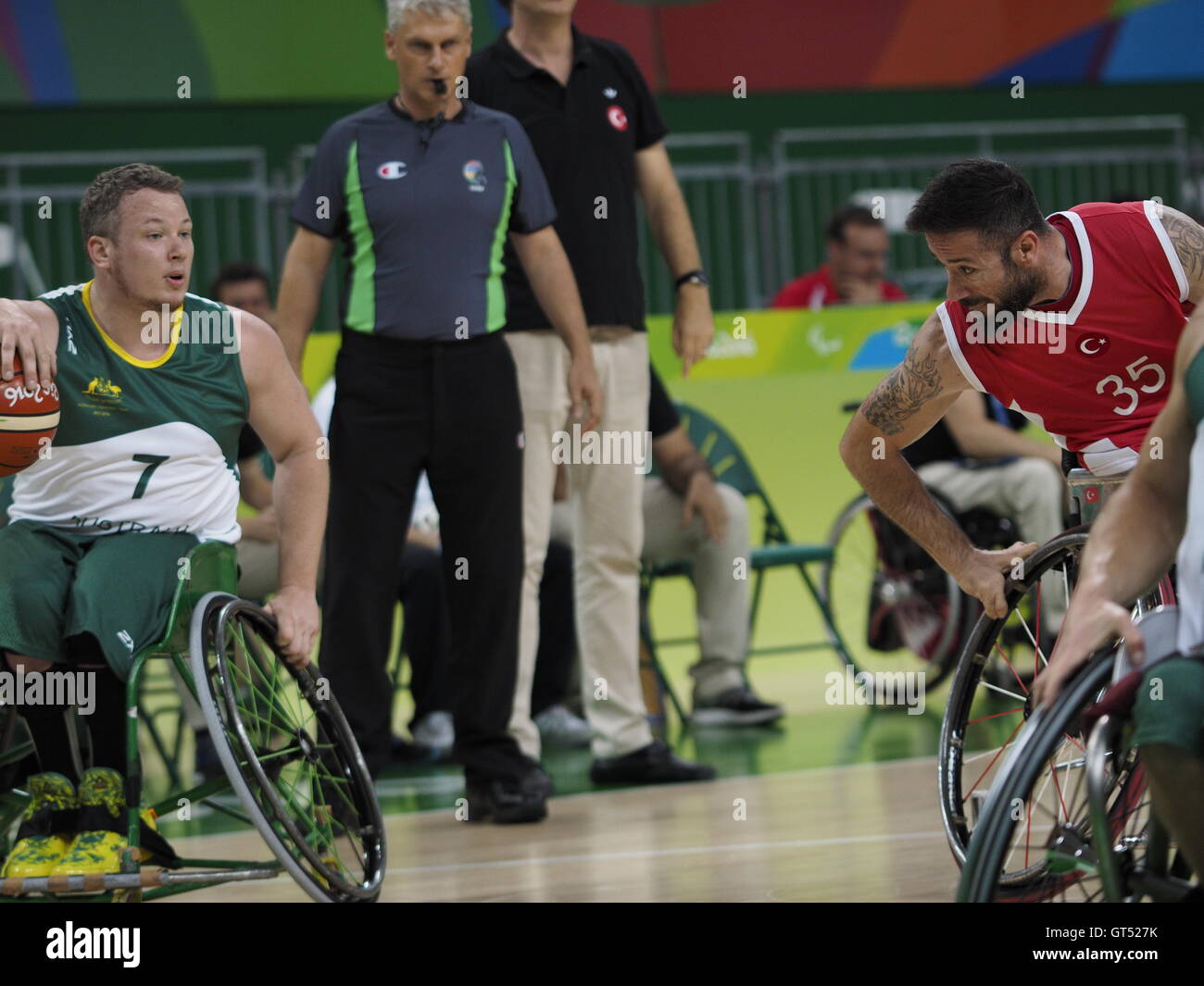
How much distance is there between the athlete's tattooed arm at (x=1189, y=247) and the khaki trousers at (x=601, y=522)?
6.30 ft

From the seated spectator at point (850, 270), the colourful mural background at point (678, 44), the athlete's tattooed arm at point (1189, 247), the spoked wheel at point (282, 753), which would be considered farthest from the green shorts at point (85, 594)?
the colourful mural background at point (678, 44)

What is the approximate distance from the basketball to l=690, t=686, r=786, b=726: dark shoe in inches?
128

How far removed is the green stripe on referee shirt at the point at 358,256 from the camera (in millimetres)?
4191

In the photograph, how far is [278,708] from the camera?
10.2 feet

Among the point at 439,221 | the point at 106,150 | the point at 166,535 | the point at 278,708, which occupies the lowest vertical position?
the point at 278,708

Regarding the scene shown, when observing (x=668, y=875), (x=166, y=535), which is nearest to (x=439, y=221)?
(x=166, y=535)

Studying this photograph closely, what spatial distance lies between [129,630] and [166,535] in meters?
0.23

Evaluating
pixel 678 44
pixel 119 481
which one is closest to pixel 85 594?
pixel 119 481

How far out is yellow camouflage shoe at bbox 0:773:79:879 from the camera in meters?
2.87

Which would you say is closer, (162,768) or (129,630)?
(129,630)

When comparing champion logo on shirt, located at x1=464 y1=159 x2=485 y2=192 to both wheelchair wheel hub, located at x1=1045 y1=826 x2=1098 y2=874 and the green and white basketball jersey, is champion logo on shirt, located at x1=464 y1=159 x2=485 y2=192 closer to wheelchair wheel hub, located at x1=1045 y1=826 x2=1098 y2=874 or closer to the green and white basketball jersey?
the green and white basketball jersey

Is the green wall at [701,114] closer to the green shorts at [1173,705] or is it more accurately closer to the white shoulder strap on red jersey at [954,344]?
the white shoulder strap on red jersey at [954,344]

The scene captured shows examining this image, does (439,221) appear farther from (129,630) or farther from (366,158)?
(129,630)

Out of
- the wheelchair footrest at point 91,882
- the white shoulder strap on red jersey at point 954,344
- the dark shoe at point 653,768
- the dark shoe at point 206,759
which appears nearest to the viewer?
the wheelchair footrest at point 91,882
